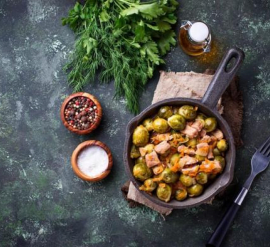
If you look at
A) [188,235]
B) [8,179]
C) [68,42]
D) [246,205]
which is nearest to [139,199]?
[188,235]

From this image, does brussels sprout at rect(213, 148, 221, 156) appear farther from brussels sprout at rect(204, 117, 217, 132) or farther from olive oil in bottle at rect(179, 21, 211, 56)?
olive oil in bottle at rect(179, 21, 211, 56)

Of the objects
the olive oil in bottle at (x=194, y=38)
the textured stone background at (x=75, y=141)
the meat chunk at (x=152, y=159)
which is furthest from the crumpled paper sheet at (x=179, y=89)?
the meat chunk at (x=152, y=159)

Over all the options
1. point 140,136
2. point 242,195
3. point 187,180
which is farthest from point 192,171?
point 242,195

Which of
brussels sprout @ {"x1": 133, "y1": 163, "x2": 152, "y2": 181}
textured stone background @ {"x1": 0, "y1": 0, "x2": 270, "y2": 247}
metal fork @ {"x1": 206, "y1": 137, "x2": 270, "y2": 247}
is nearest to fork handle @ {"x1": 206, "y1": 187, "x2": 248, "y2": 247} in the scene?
metal fork @ {"x1": 206, "y1": 137, "x2": 270, "y2": 247}

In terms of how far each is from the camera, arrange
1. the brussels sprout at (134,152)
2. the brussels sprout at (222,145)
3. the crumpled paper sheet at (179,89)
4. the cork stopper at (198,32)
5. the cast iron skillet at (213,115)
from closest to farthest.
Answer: the cast iron skillet at (213,115) → the brussels sprout at (222,145) → the brussels sprout at (134,152) → the cork stopper at (198,32) → the crumpled paper sheet at (179,89)

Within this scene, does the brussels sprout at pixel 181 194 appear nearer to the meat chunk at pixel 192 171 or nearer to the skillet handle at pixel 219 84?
the meat chunk at pixel 192 171

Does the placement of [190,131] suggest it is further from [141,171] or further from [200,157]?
[141,171]
